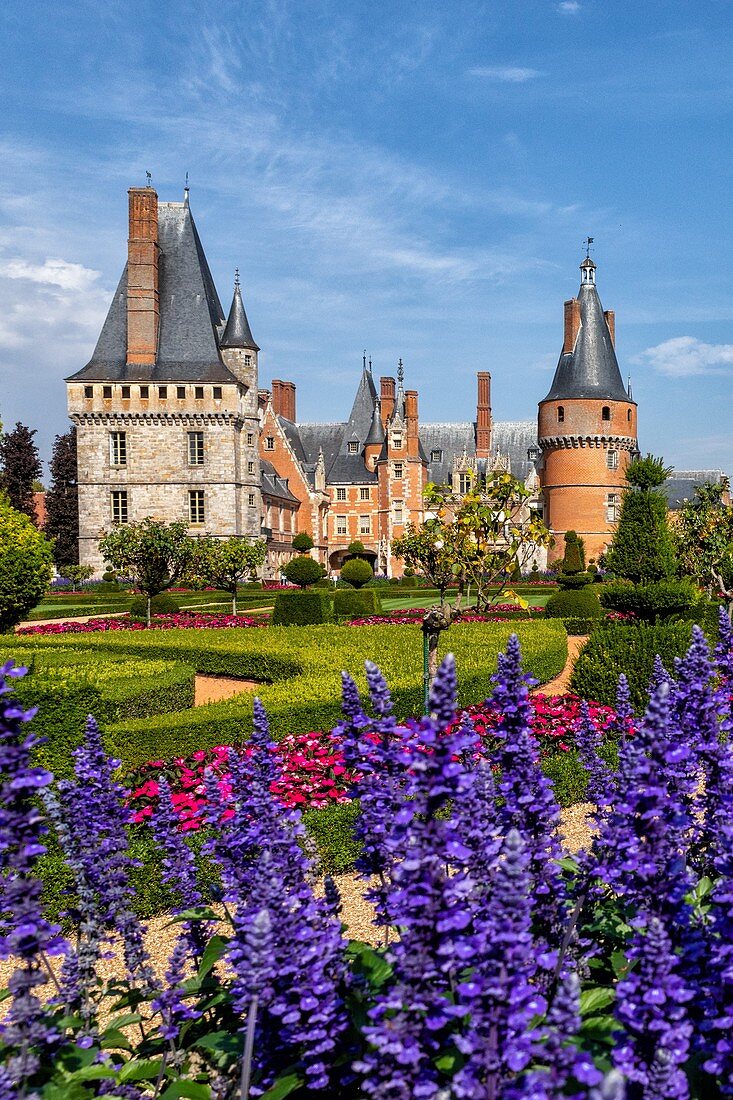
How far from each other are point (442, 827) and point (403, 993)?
1.21ft

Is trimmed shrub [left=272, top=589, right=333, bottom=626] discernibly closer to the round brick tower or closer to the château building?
the château building

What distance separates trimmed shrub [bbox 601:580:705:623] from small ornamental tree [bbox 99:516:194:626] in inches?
442

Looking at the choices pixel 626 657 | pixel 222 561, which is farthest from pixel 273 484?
pixel 626 657

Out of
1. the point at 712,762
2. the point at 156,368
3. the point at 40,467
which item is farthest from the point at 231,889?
the point at 40,467

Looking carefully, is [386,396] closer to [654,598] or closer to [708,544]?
[708,544]

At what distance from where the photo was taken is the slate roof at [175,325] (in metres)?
42.3

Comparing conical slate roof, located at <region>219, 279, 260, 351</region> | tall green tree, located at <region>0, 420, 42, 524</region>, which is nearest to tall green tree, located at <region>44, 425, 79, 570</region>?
tall green tree, located at <region>0, 420, 42, 524</region>

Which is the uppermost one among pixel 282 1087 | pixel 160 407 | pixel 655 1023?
pixel 160 407

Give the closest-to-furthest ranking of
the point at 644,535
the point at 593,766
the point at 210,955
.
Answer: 1. the point at 210,955
2. the point at 593,766
3. the point at 644,535

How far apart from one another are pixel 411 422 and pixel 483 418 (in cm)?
787

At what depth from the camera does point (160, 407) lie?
138ft

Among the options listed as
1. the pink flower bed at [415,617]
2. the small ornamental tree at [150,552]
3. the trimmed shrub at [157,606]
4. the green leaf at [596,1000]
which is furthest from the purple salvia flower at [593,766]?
the trimmed shrub at [157,606]

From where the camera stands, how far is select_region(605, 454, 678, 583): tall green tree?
15289 mm

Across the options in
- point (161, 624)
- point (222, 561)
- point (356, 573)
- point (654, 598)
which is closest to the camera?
point (654, 598)
